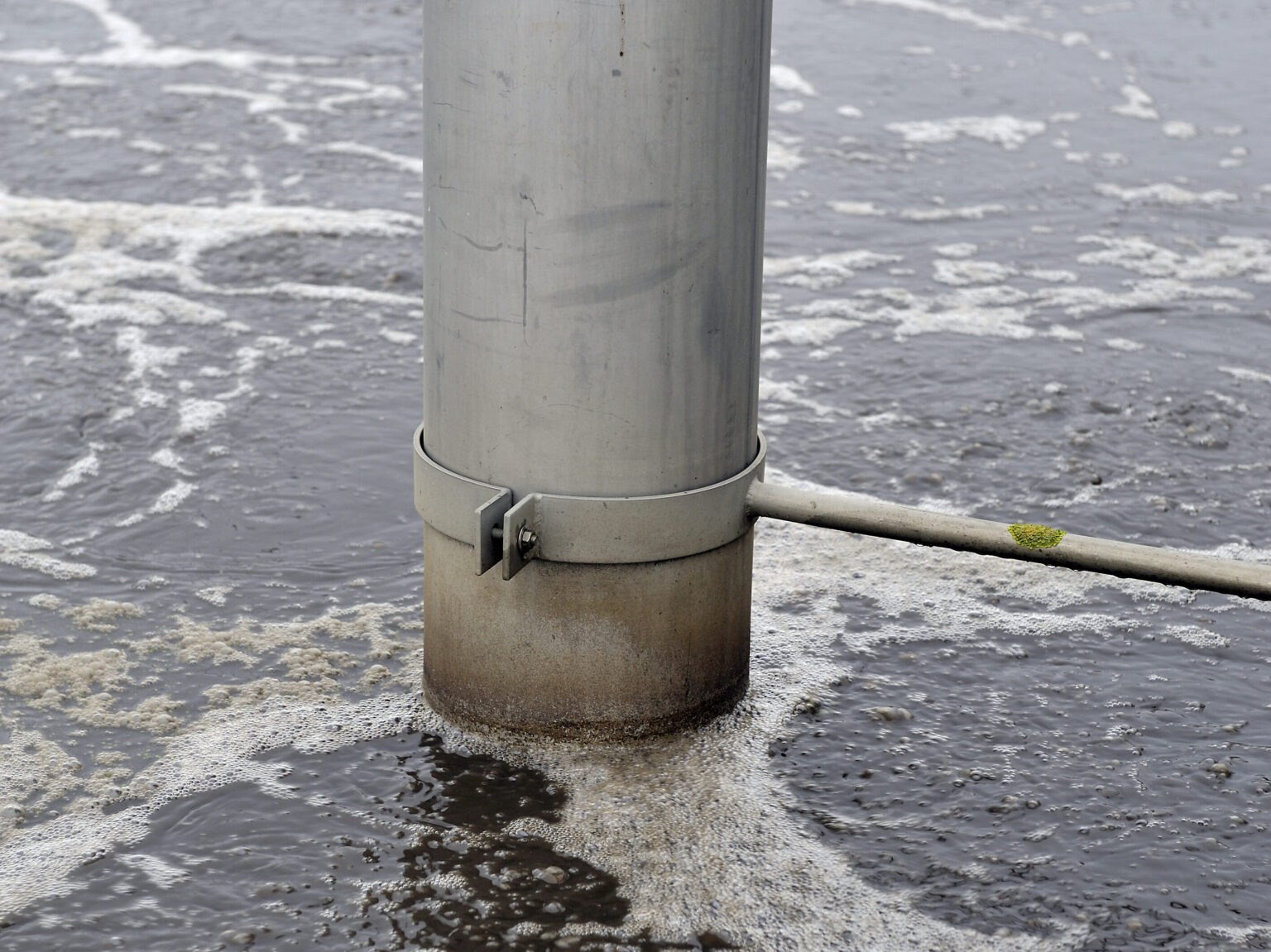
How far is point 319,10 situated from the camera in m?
13.3

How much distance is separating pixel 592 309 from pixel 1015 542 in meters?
1.03

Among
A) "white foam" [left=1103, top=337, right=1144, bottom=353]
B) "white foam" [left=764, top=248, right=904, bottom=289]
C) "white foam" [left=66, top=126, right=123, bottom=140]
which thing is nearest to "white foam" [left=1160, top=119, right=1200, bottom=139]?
"white foam" [left=764, top=248, right=904, bottom=289]

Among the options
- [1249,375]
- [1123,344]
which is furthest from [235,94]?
[1249,375]

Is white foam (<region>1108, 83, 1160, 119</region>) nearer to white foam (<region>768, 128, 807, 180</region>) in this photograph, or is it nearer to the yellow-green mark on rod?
white foam (<region>768, 128, 807, 180</region>)

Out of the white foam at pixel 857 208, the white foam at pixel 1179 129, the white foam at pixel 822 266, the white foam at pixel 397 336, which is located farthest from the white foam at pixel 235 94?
the white foam at pixel 1179 129

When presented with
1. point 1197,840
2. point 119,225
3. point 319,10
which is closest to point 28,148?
point 119,225

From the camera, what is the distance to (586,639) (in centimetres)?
349

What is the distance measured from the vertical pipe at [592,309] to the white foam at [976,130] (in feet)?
22.7

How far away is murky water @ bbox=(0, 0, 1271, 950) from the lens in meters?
3.14

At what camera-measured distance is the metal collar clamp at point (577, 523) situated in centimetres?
332

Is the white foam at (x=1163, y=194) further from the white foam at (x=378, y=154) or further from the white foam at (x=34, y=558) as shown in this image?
the white foam at (x=34, y=558)

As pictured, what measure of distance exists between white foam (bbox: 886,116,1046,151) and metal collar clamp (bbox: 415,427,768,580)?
277 inches

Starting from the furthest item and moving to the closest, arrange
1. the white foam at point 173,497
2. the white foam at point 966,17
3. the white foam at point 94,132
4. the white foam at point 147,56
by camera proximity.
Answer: the white foam at point 966,17, the white foam at point 147,56, the white foam at point 94,132, the white foam at point 173,497

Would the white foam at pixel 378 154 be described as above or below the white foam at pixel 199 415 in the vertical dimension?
above
